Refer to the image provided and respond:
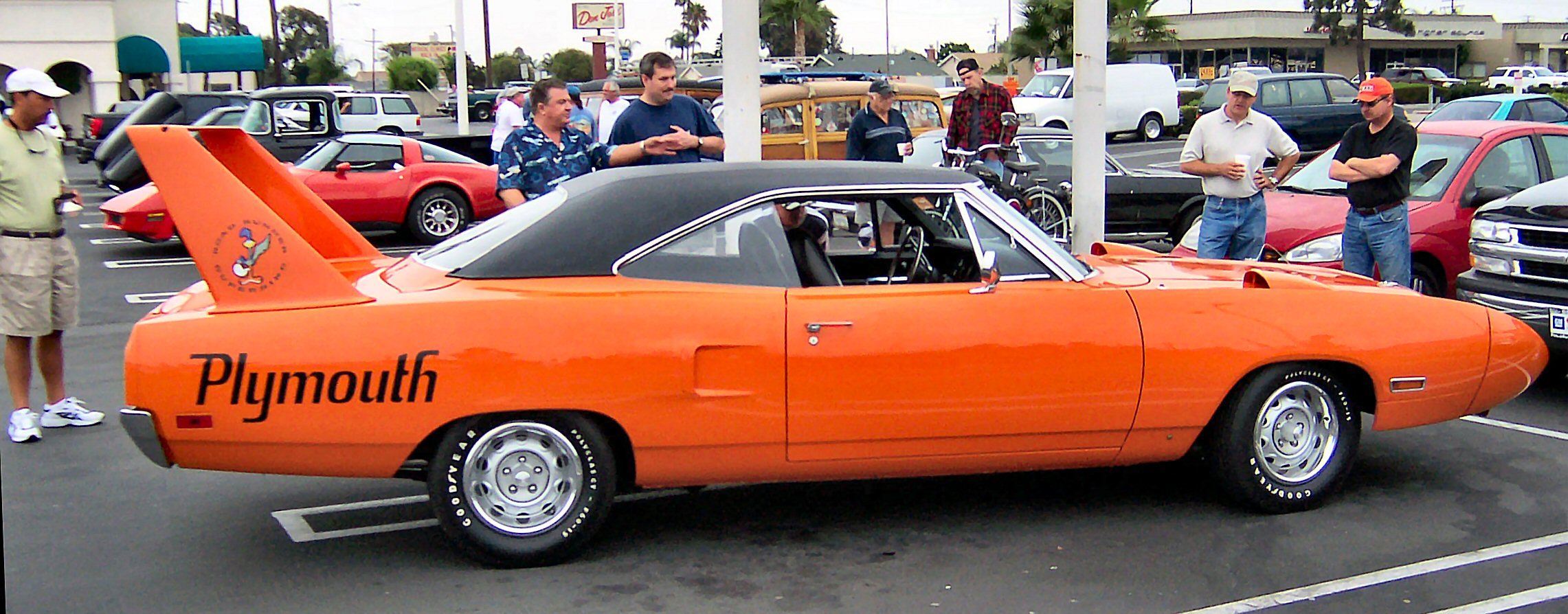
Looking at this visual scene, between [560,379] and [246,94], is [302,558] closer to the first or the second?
[560,379]

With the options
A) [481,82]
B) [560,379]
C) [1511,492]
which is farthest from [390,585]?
[481,82]

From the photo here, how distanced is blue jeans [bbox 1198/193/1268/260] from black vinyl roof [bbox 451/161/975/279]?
153 inches

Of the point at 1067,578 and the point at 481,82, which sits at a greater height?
the point at 481,82

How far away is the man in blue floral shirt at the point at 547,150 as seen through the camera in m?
7.43

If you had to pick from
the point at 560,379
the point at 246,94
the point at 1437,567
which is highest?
the point at 246,94

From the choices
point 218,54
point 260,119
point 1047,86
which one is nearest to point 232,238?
point 260,119

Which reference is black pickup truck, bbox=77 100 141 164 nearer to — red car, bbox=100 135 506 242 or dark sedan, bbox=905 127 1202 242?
red car, bbox=100 135 506 242

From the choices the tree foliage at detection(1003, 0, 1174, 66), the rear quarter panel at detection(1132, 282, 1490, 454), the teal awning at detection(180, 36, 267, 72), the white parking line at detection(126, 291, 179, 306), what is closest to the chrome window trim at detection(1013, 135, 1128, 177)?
the white parking line at detection(126, 291, 179, 306)

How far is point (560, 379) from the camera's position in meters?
4.50

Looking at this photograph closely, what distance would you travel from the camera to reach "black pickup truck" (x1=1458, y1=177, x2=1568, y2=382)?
6.98 meters

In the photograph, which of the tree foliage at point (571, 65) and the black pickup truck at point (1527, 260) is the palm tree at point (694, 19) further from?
the black pickup truck at point (1527, 260)

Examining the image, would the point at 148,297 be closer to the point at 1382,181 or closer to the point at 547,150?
the point at 547,150

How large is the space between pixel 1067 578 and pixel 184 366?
9.74ft

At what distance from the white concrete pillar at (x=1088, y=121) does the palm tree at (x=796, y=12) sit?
119 ft
